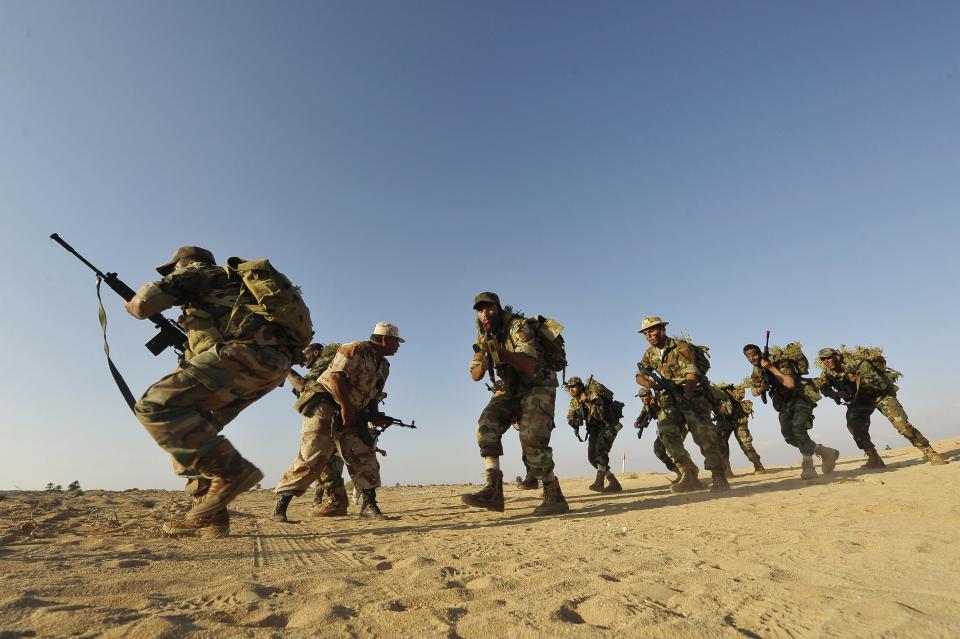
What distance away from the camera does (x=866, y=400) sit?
944 centimetres

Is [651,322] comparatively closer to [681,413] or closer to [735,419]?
[681,413]

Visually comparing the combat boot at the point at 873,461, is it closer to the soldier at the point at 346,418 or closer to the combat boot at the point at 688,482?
the combat boot at the point at 688,482

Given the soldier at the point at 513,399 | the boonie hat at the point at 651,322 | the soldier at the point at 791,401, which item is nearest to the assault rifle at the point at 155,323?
the soldier at the point at 513,399

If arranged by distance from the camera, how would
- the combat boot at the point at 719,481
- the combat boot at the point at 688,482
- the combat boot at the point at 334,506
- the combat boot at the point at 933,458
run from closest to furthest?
the combat boot at the point at 334,506 → the combat boot at the point at 719,481 → the combat boot at the point at 688,482 → the combat boot at the point at 933,458

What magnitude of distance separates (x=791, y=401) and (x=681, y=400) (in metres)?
3.20

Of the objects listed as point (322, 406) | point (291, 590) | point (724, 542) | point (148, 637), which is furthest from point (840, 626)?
point (322, 406)

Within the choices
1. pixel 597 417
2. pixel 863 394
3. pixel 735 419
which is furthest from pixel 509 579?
pixel 735 419

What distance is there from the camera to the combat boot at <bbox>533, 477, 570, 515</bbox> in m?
4.89

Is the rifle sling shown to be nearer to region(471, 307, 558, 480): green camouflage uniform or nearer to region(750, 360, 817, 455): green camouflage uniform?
region(471, 307, 558, 480): green camouflage uniform

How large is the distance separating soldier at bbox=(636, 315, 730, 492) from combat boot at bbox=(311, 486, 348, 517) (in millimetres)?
4590

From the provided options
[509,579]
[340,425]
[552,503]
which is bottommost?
[509,579]

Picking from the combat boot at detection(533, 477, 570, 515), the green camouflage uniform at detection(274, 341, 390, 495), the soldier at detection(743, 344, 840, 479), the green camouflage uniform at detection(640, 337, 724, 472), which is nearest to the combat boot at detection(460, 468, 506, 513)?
the combat boot at detection(533, 477, 570, 515)

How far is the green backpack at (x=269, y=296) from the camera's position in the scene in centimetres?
378

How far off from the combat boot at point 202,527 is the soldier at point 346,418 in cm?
128
